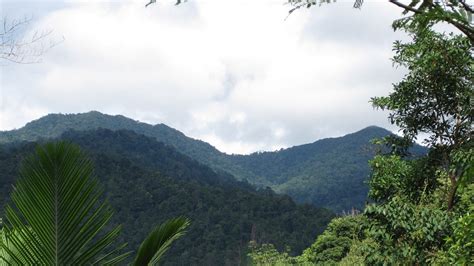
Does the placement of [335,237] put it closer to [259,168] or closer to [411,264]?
[411,264]

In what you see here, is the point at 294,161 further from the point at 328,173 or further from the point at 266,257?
the point at 266,257

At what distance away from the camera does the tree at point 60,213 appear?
2963 millimetres

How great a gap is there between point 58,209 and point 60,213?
2 cm

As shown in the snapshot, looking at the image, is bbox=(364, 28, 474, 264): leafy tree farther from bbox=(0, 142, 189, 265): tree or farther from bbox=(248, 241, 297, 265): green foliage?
bbox=(0, 142, 189, 265): tree

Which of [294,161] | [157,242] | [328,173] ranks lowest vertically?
[157,242]

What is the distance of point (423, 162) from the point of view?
9383 mm

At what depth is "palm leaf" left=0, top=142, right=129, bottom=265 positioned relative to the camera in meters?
2.96

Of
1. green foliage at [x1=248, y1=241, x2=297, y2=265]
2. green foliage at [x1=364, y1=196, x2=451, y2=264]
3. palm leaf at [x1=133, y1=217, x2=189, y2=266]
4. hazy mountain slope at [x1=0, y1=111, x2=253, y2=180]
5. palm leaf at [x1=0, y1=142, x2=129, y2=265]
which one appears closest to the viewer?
palm leaf at [x1=0, y1=142, x2=129, y2=265]

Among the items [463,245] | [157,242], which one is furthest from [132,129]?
[157,242]

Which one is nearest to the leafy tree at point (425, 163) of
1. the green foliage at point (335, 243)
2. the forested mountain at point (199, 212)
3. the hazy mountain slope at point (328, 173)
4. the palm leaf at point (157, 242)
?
the palm leaf at point (157, 242)

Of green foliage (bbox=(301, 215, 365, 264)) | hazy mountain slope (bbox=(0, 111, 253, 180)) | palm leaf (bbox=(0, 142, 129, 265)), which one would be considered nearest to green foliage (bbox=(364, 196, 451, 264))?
palm leaf (bbox=(0, 142, 129, 265))

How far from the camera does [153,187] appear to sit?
89.4 meters

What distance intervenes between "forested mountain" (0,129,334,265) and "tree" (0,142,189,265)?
215ft

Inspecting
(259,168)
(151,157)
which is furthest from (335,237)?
(259,168)
